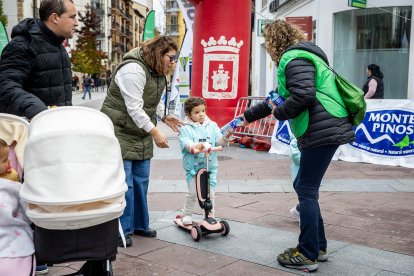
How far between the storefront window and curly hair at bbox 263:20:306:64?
10.6 m

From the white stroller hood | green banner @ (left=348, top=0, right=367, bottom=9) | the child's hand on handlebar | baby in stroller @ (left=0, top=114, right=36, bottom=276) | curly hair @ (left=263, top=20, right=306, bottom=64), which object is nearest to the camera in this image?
the white stroller hood

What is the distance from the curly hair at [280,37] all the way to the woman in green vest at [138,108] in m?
0.93

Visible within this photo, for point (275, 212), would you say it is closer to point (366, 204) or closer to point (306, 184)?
point (366, 204)

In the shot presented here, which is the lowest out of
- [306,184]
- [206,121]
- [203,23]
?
Answer: [306,184]

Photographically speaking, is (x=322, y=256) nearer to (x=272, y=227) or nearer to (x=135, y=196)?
(x=272, y=227)

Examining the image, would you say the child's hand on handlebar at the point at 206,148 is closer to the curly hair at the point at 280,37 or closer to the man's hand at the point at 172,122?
the man's hand at the point at 172,122

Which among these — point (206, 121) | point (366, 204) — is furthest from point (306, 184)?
point (366, 204)

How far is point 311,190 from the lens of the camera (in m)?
4.13

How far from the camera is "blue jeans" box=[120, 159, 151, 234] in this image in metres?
4.90

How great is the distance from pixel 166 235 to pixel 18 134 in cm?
222

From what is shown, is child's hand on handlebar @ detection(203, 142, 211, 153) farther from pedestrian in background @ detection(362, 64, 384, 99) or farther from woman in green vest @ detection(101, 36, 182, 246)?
pedestrian in background @ detection(362, 64, 384, 99)

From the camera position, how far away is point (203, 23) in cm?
1275

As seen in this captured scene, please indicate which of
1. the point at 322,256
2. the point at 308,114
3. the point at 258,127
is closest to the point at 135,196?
the point at 322,256

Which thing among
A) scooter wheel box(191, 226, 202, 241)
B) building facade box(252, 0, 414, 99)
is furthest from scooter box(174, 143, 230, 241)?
building facade box(252, 0, 414, 99)
